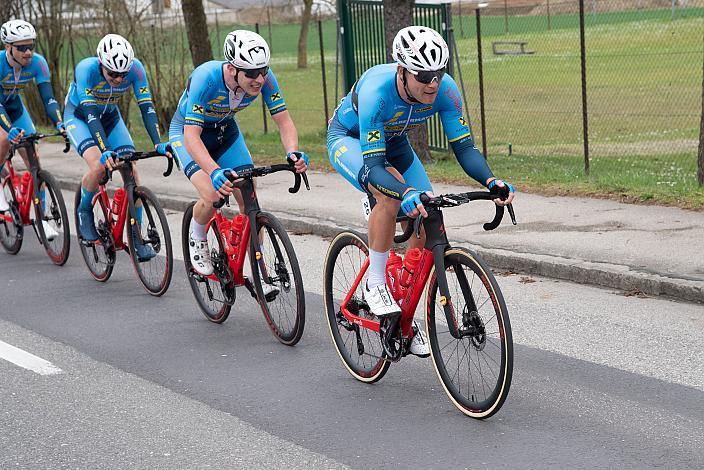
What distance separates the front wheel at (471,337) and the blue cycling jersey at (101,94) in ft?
13.1

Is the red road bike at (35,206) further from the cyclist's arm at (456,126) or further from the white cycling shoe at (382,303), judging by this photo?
the cyclist's arm at (456,126)

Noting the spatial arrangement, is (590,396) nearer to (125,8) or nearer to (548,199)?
(548,199)

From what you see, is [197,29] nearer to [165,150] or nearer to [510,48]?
[165,150]

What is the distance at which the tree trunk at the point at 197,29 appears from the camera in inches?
767

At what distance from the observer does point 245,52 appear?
23.6 ft

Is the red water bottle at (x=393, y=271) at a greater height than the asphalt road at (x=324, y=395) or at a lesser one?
greater

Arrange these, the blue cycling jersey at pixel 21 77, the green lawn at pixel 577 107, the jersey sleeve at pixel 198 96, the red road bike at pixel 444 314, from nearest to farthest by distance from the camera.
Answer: the red road bike at pixel 444 314
the jersey sleeve at pixel 198 96
the blue cycling jersey at pixel 21 77
the green lawn at pixel 577 107


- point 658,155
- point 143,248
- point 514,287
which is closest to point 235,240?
point 143,248

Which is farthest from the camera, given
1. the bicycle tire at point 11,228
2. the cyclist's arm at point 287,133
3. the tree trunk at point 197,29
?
the tree trunk at point 197,29

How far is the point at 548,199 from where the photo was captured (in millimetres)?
11719

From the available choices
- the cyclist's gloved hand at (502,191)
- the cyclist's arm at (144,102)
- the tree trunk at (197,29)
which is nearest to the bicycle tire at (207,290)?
the cyclist's arm at (144,102)

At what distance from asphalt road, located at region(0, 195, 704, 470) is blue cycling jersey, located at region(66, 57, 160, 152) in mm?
1465

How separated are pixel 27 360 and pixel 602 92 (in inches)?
798

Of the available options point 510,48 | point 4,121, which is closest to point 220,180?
point 4,121
